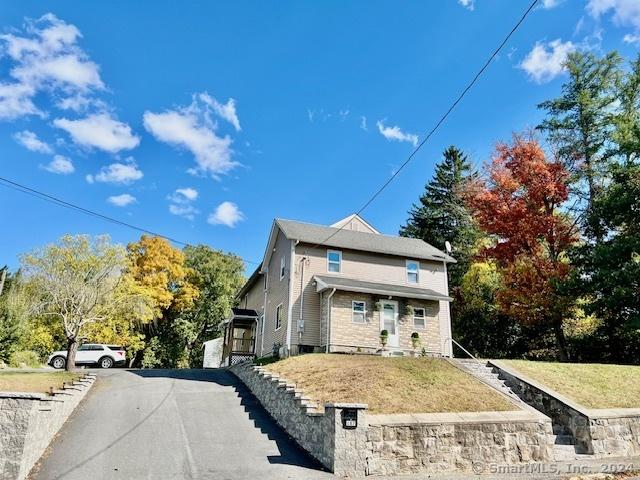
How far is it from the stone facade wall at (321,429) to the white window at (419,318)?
31.8 ft

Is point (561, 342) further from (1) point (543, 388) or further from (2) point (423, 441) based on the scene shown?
(2) point (423, 441)

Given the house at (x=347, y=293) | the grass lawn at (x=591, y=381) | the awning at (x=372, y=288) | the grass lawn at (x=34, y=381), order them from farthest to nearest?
the house at (x=347, y=293)
the awning at (x=372, y=288)
the grass lawn at (x=34, y=381)
the grass lawn at (x=591, y=381)

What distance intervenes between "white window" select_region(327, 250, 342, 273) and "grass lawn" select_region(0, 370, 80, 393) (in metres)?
12.0

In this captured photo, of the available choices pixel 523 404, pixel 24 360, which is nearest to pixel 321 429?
pixel 523 404

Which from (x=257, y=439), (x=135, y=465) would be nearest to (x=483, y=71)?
(x=257, y=439)

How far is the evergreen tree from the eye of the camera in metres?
37.6

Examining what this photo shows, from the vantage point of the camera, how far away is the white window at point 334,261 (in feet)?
73.5

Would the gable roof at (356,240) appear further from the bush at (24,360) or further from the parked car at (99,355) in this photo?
the bush at (24,360)

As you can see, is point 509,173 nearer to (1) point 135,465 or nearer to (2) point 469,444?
(2) point 469,444

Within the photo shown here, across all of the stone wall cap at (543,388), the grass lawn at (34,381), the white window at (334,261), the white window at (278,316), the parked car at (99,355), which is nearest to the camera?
the stone wall cap at (543,388)

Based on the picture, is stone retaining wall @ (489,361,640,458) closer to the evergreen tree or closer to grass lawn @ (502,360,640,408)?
grass lawn @ (502,360,640,408)

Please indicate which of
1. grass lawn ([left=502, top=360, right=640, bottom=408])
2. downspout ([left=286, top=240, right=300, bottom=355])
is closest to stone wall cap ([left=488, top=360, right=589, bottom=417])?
grass lawn ([left=502, top=360, right=640, bottom=408])

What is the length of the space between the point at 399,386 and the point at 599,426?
472 centimetres

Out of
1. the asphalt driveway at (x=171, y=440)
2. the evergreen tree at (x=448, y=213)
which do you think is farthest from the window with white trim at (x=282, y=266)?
the evergreen tree at (x=448, y=213)
